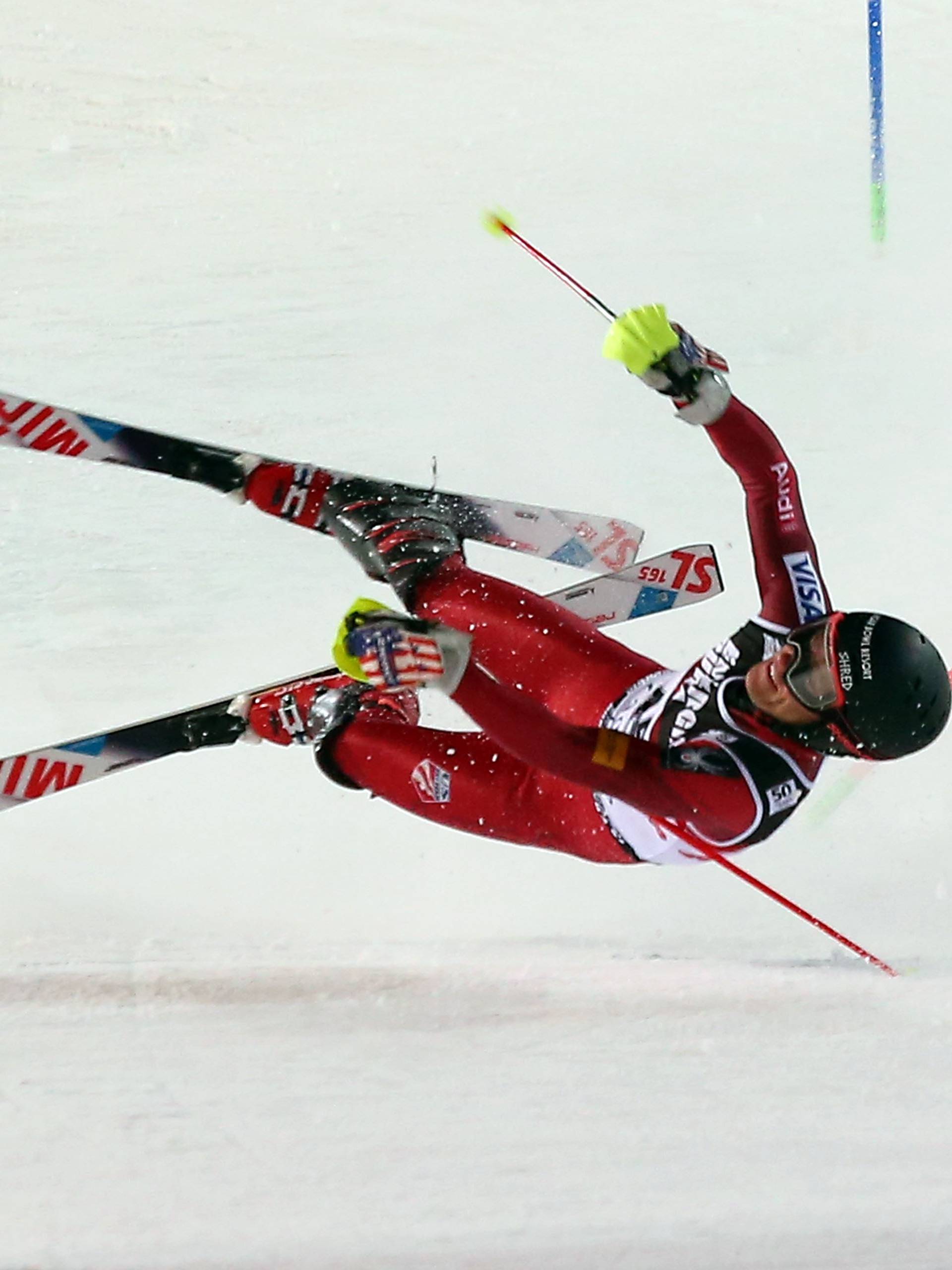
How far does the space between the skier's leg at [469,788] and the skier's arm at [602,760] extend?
35cm

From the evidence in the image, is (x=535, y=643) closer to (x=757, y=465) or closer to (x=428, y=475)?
(x=757, y=465)

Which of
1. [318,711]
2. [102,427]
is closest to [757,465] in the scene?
[318,711]

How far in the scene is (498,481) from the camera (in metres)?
4.32

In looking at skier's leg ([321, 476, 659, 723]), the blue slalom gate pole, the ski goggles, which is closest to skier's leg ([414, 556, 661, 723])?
skier's leg ([321, 476, 659, 723])

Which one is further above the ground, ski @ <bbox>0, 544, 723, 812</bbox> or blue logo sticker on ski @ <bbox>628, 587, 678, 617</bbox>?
blue logo sticker on ski @ <bbox>628, 587, 678, 617</bbox>

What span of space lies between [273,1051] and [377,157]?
10.2ft

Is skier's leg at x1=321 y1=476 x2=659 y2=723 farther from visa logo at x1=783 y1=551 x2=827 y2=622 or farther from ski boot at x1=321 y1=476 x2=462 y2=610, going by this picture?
visa logo at x1=783 y1=551 x2=827 y2=622

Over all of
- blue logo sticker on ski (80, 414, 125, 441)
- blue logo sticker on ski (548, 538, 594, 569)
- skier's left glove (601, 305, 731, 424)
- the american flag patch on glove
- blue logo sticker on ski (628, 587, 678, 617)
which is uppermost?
Answer: blue logo sticker on ski (80, 414, 125, 441)

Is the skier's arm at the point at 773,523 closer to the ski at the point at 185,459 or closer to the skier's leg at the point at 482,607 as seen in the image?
the skier's leg at the point at 482,607

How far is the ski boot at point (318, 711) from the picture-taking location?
2.88 meters

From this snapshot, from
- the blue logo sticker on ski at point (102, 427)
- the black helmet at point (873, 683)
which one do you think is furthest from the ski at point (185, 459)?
the black helmet at point (873, 683)

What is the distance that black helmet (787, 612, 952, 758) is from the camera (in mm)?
2264

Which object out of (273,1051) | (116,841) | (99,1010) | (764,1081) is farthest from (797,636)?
(116,841)

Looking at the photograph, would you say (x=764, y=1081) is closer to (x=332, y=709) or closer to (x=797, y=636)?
(x=797, y=636)
